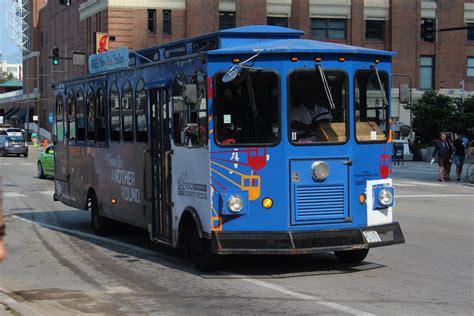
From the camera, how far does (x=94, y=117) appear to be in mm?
13695

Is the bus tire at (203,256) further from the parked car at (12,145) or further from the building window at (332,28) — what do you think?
the building window at (332,28)

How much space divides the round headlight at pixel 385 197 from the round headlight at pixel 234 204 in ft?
6.47

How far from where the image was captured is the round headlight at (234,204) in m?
8.89

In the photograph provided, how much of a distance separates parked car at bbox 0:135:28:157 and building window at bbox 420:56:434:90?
34.5m

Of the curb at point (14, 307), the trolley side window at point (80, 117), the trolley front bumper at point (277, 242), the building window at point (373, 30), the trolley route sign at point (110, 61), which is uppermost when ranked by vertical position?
the building window at point (373, 30)

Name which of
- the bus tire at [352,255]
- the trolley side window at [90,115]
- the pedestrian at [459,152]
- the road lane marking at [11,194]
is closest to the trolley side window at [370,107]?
the bus tire at [352,255]

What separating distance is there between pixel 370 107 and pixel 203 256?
9.82ft

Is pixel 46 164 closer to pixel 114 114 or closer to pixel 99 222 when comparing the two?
pixel 99 222

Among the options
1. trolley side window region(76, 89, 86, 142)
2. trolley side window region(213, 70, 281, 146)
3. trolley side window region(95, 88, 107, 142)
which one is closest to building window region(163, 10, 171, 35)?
trolley side window region(76, 89, 86, 142)

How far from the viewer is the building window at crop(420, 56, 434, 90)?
209 ft

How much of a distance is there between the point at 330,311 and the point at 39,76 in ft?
315

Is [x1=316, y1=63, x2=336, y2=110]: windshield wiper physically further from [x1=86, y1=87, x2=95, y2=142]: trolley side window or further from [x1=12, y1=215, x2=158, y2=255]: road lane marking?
[x1=86, y1=87, x2=95, y2=142]: trolley side window

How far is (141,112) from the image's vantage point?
11.4m

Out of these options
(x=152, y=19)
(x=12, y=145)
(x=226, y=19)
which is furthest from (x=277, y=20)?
(x=12, y=145)
